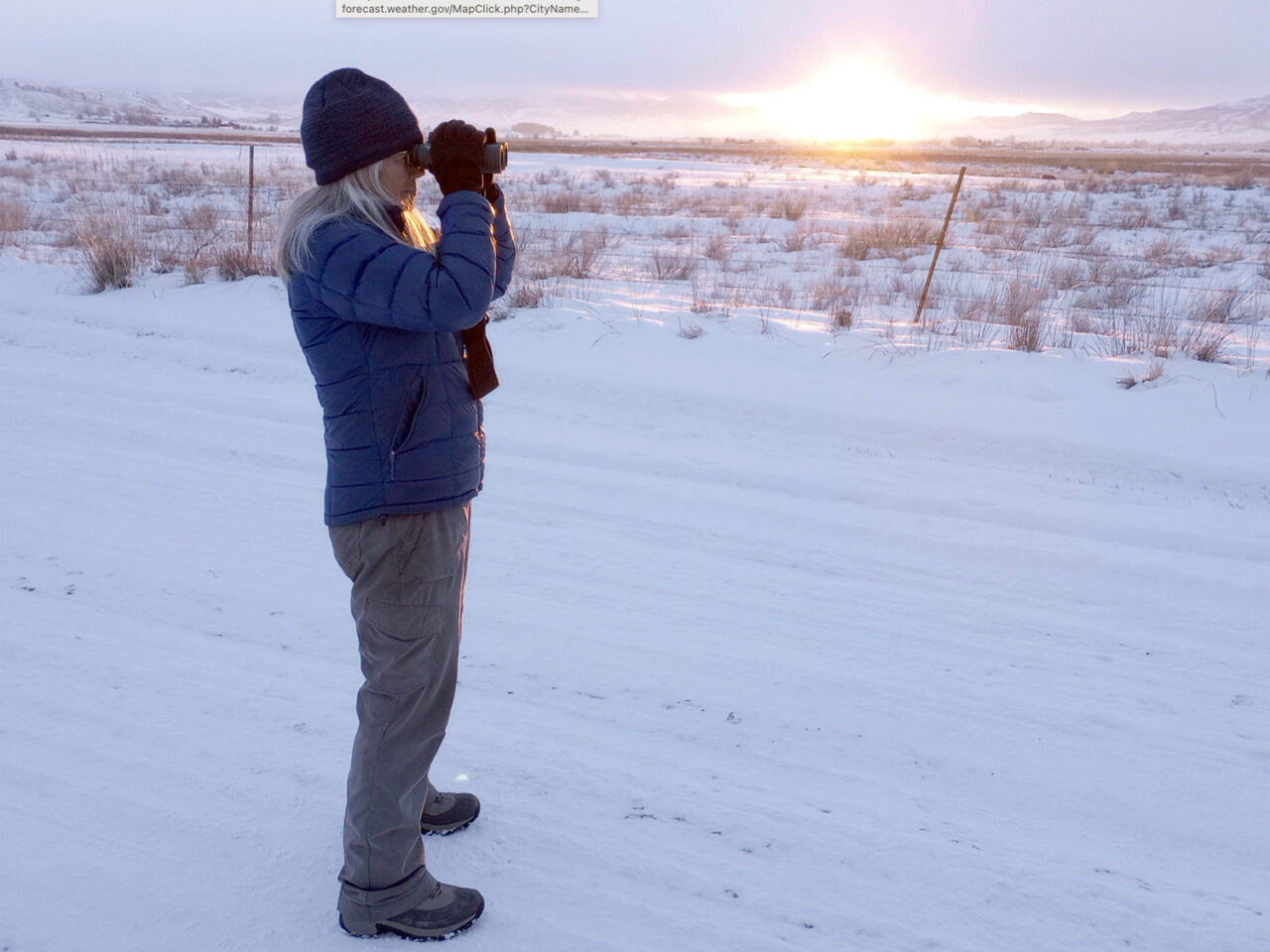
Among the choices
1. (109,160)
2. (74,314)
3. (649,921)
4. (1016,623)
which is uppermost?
(109,160)

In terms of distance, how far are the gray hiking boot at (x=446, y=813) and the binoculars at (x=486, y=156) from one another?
1.67 metres

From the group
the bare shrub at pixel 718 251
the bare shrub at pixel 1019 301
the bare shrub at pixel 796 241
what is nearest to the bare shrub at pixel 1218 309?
the bare shrub at pixel 1019 301

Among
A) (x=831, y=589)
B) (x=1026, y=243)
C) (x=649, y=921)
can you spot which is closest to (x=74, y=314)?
(x=831, y=589)

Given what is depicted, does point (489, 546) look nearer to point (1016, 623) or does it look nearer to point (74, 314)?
point (1016, 623)

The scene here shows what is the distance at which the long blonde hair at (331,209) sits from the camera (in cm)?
180

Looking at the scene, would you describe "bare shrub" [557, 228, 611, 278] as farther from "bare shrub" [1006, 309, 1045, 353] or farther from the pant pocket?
the pant pocket

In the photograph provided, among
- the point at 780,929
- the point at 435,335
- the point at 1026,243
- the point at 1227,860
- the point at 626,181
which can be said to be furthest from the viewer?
the point at 626,181

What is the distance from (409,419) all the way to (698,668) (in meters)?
1.77

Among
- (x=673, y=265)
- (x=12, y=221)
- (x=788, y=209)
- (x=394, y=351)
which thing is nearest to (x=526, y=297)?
(x=673, y=265)

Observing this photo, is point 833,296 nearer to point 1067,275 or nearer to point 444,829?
point 1067,275

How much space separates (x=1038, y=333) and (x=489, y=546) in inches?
236

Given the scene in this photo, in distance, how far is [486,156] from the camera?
191cm

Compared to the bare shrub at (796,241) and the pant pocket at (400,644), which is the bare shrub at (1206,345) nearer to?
the bare shrub at (796,241)

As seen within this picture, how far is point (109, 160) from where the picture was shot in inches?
1067
